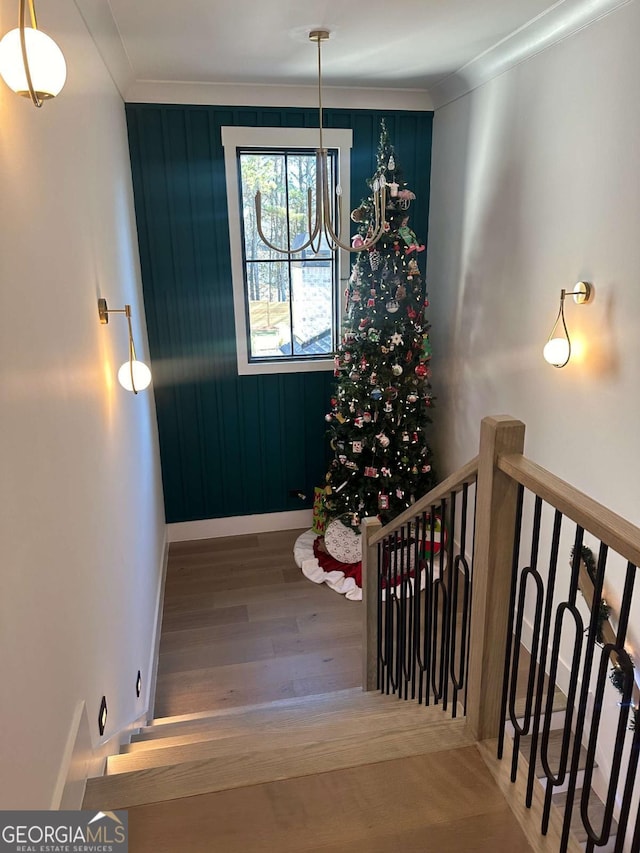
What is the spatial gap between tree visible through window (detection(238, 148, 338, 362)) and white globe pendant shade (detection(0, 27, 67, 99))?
2900mm

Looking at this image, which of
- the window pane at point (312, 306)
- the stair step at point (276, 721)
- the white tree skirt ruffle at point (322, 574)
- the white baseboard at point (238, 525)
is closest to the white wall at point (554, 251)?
the window pane at point (312, 306)

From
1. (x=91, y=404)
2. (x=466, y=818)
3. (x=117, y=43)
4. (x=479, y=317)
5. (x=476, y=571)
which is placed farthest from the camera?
(x=479, y=317)

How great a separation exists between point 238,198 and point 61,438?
2.88m

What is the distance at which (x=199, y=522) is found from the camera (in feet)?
15.2

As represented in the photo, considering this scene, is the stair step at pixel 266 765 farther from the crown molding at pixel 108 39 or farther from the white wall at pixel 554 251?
the crown molding at pixel 108 39

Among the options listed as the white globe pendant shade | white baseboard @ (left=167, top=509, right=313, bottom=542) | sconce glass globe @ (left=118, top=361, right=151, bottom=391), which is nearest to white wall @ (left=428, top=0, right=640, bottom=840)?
white baseboard @ (left=167, top=509, right=313, bottom=542)

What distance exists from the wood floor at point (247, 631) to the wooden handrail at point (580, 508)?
7.16 feet

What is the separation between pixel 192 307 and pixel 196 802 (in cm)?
327

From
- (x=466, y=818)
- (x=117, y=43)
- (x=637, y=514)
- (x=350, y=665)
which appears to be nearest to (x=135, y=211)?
(x=117, y=43)

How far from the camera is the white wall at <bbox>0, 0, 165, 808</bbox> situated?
48.8 inches

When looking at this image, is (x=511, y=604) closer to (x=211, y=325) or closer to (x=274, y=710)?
(x=274, y=710)

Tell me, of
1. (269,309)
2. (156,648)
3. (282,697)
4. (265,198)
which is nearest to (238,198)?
(265,198)

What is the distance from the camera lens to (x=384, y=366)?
3811 millimetres

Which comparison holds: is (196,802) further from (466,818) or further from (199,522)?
(199,522)
